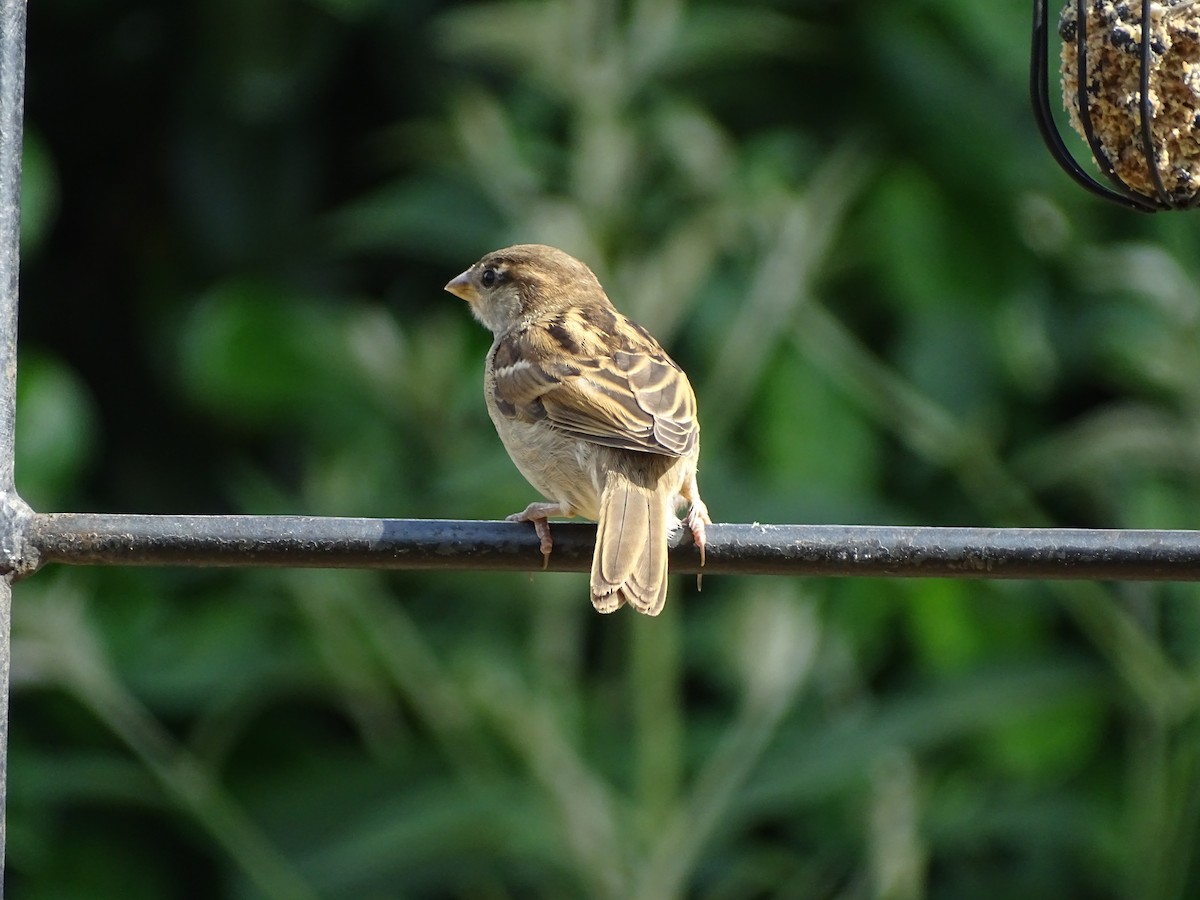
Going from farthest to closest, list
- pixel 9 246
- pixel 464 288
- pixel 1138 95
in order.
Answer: pixel 464 288, pixel 1138 95, pixel 9 246

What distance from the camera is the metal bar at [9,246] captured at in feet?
7.57

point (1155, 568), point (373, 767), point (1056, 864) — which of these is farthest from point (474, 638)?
point (1155, 568)

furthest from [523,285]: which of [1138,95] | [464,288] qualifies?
[1138,95]

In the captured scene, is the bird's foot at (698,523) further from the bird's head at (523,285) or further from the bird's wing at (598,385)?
the bird's head at (523,285)

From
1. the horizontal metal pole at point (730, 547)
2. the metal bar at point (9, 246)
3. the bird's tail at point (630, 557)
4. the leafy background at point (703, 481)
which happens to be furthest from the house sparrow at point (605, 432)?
the metal bar at point (9, 246)

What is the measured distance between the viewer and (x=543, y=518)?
10.4ft

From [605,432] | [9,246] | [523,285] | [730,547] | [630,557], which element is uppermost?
[523,285]

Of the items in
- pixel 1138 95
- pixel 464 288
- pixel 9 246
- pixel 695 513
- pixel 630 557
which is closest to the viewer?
pixel 9 246

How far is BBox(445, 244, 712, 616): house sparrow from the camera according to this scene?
3143 mm

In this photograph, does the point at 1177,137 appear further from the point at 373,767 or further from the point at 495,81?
the point at 495,81

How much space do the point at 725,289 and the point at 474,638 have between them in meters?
1.19

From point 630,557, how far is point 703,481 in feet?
3.69

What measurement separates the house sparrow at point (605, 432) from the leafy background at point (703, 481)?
0.33 m

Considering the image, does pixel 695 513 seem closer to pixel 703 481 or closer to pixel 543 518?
pixel 543 518
